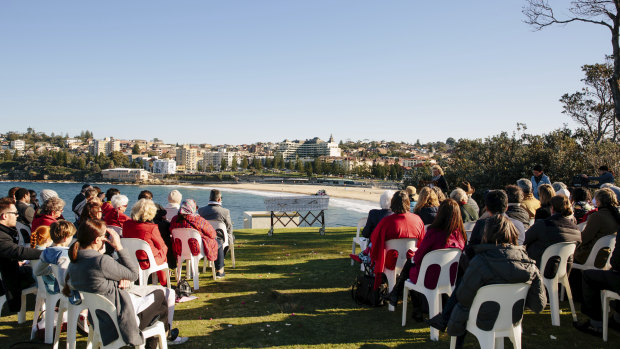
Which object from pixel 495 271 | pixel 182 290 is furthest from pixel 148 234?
pixel 495 271

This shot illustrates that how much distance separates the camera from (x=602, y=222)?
14.4 feet

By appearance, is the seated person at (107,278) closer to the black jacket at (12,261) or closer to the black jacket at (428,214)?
the black jacket at (12,261)

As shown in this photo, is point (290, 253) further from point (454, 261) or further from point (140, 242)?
point (454, 261)

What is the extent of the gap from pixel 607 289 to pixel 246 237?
891 centimetres

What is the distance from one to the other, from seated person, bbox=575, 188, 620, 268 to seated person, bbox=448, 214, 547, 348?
201 cm

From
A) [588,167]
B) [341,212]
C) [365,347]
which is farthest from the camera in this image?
[341,212]

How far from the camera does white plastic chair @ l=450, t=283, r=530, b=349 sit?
2.98 m

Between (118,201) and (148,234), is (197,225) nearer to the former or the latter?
(148,234)

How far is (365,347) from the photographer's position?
371 centimetres

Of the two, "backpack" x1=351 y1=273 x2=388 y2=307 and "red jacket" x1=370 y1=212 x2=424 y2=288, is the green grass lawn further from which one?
"red jacket" x1=370 y1=212 x2=424 y2=288

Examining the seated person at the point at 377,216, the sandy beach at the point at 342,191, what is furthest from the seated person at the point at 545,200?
the sandy beach at the point at 342,191

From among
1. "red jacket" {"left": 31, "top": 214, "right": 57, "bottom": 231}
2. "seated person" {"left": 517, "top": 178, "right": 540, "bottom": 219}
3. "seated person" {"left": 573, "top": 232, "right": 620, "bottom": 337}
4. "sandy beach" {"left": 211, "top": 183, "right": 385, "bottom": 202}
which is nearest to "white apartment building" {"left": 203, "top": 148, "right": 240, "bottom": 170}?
"sandy beach" {"left": 211, "top": 183, "right": 385, "bottom": 202}

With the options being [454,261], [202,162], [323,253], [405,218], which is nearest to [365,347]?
[454,261]

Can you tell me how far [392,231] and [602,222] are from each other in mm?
2424
